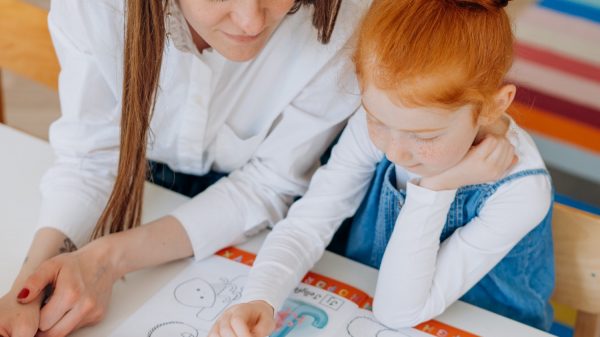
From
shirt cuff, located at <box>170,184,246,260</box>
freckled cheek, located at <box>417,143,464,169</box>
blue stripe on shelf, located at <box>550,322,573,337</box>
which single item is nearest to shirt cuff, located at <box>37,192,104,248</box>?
shirt cuff, located at <box>170,184,246,260</box>

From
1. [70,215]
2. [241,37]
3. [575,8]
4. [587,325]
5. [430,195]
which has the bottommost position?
[575,8]

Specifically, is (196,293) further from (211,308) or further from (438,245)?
(438,245)

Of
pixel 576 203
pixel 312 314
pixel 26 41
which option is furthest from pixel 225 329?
pixel 576 203

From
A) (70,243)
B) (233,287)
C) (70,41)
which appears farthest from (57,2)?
(233,287)

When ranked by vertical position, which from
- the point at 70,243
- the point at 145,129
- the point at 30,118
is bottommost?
the point at 30,118

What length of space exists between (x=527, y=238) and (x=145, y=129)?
472 millimetres

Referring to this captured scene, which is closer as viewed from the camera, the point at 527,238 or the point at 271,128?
the point at 527,238

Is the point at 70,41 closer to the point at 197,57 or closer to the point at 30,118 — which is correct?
the point at 197,57

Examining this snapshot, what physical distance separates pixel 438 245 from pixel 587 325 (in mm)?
301

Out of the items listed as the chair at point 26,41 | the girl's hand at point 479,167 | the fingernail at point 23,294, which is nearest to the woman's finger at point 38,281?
the fingernail at point 23,294

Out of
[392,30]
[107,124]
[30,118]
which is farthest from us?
[30,118]

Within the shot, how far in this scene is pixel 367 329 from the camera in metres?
0.88

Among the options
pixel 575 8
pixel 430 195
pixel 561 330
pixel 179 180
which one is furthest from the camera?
pixel 575 8

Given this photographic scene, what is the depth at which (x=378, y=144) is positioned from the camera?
2.78 feet
